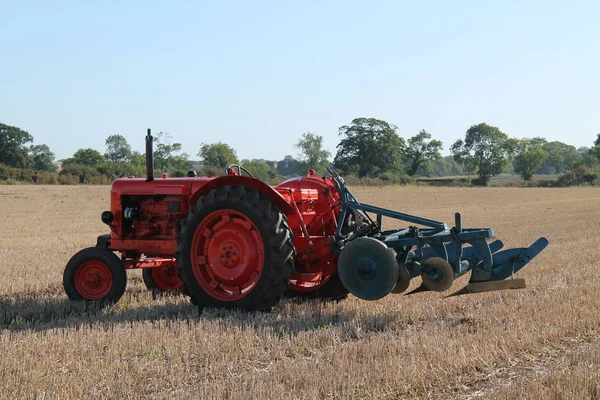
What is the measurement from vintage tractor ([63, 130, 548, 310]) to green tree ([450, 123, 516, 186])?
77.4 m

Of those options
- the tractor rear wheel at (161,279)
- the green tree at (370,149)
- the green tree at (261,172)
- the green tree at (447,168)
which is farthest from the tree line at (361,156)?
the green tree at (447,168)

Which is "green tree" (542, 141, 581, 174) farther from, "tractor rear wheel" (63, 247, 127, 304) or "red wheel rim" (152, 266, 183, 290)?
"tractor rear wheel" (63, 247, 127, 304)

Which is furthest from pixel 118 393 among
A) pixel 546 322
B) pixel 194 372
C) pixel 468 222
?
pixel 468 222

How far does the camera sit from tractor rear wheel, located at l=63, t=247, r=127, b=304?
278 inches

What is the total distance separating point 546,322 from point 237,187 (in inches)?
124

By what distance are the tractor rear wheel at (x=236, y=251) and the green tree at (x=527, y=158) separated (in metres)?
80.2

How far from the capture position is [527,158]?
266 ft

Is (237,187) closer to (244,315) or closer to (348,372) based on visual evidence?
(244,315)

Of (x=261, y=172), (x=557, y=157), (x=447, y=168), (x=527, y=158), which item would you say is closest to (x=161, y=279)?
(x=261, y=172)

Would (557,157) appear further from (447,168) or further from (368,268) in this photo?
(368,268)

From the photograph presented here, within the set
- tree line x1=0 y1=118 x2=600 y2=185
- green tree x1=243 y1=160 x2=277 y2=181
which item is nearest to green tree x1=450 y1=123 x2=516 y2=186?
tree line x1=0 y1=118 x2=600 y2=185

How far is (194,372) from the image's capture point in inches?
173

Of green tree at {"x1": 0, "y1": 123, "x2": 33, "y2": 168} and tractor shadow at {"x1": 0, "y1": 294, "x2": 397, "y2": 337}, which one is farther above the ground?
green tree at {"x1": 0, "y1": 123, "x2": 33, "y2": 168}

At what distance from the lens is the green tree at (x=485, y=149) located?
8200 cm
